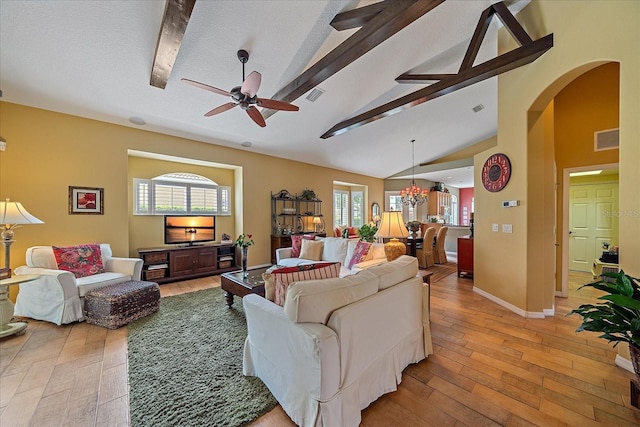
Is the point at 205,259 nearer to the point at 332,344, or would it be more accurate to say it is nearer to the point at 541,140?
the point at 332,344

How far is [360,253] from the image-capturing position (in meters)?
3.70

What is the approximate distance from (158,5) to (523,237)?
4813mm

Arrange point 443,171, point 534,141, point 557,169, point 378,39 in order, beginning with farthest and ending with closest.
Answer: point 443,171
point 557,169
point 534,141
point 378,39

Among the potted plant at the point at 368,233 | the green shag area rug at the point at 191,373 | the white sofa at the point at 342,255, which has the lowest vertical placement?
the green shag area rug at the point at 191,373

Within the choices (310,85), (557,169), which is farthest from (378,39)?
(557,169)

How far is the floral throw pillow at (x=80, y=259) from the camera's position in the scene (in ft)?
10.3

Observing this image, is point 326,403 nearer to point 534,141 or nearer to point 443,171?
point 534,141

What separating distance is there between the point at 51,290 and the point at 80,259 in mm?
539

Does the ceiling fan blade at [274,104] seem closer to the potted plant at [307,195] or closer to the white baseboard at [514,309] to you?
the white baseboard at [514,309]

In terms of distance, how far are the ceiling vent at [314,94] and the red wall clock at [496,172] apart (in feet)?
9.20

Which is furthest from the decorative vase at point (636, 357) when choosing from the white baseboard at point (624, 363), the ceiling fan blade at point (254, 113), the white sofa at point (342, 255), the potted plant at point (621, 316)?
the ceiling fan blade at point (254, 113)

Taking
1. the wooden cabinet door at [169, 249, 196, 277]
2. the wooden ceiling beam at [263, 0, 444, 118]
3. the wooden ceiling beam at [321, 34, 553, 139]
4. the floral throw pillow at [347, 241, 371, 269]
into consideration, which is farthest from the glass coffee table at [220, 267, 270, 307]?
the wooden ceiling beam at [321, 34, 553, 139]

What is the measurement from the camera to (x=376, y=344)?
1.67m

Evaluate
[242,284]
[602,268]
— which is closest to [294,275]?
[242,284]
